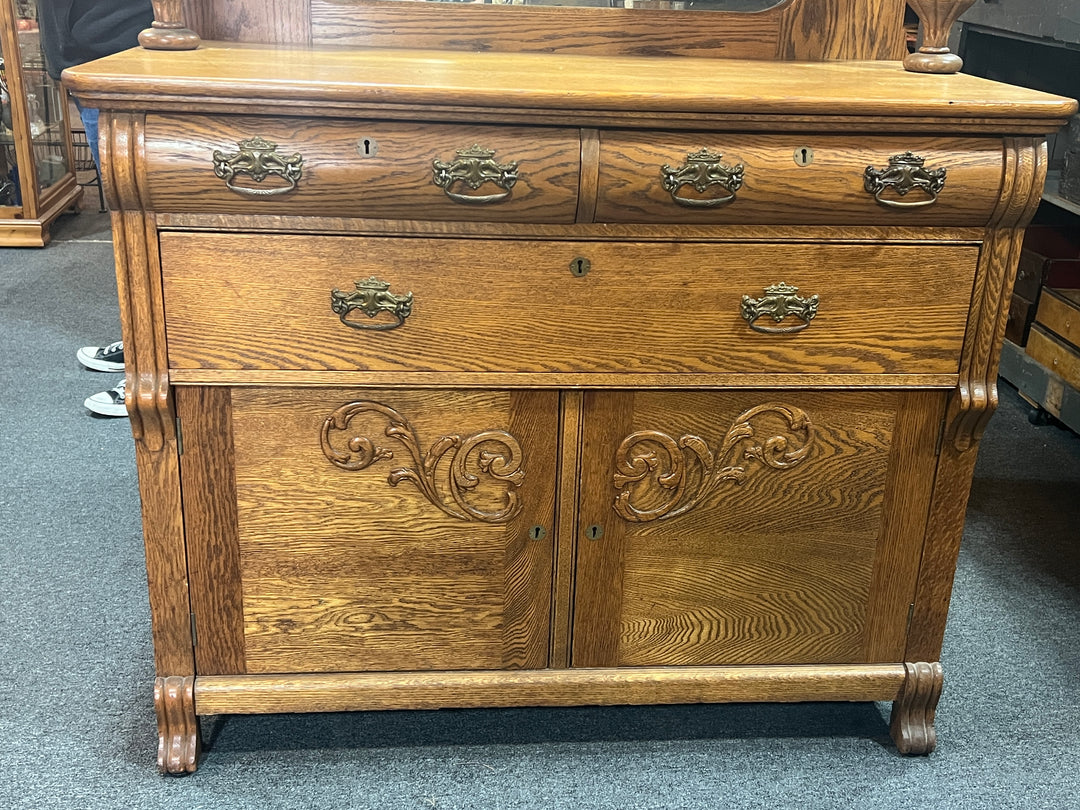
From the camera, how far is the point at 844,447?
4.97 feet

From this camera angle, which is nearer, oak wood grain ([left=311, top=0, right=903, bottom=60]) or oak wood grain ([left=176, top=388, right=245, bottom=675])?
oak wood grain ([left=176, top=388, right=245, bottom=675])

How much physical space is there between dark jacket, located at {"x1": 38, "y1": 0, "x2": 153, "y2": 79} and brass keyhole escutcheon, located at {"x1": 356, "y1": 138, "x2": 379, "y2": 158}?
4.82 ft

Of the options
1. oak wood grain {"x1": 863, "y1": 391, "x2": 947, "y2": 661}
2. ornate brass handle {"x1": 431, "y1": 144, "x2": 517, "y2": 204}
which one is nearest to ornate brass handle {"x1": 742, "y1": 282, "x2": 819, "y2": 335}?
oak wood grain {"x1": 863, "y1": 391, "x2": 947, "y2": 661}

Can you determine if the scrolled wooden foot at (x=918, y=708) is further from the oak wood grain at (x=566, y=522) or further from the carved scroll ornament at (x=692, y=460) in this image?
the oak wood grain at (x=566, y=522)

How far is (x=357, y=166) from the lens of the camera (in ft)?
4.25

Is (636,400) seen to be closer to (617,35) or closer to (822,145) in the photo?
(822,145)

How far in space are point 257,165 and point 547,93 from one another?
361 millimetres

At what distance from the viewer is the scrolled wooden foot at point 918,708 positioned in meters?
1.63

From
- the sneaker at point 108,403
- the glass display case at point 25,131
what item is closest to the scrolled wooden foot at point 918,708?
the sneaker at point 108,403

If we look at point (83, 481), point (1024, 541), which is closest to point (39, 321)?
point (83, 481)

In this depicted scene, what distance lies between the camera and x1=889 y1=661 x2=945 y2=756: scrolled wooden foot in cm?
163

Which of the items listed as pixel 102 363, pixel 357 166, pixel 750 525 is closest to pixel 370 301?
pixel 357 166

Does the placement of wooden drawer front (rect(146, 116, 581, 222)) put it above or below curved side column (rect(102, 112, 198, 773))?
above

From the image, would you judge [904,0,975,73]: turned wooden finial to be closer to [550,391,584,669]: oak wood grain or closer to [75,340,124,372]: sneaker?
[550,391,584,669]: oak wood grain
